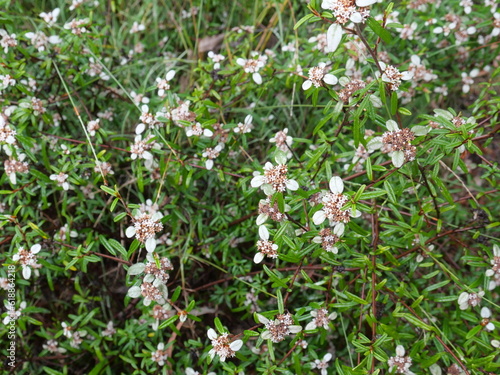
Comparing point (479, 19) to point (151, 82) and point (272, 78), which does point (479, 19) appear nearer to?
point (272, 78)

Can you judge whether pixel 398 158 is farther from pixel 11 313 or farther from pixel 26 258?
pixel 11 313

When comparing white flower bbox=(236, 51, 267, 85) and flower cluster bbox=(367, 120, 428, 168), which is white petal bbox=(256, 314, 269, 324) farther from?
white flower bbox=(236, 51, 267, 85)

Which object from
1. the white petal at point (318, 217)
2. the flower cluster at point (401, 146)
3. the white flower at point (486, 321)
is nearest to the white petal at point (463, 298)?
the white flower at point (486, 321)

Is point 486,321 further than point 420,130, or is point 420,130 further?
point 486,321

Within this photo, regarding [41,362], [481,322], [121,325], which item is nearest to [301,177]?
[481,322]

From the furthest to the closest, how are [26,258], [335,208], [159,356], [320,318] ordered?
[159,356]
[26,258]
[320,318]
[335,208]

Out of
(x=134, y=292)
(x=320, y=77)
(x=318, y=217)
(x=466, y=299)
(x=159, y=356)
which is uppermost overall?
(x=320, y=77)

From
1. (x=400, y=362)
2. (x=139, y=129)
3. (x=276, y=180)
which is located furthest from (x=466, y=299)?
(x=139, y=129)
